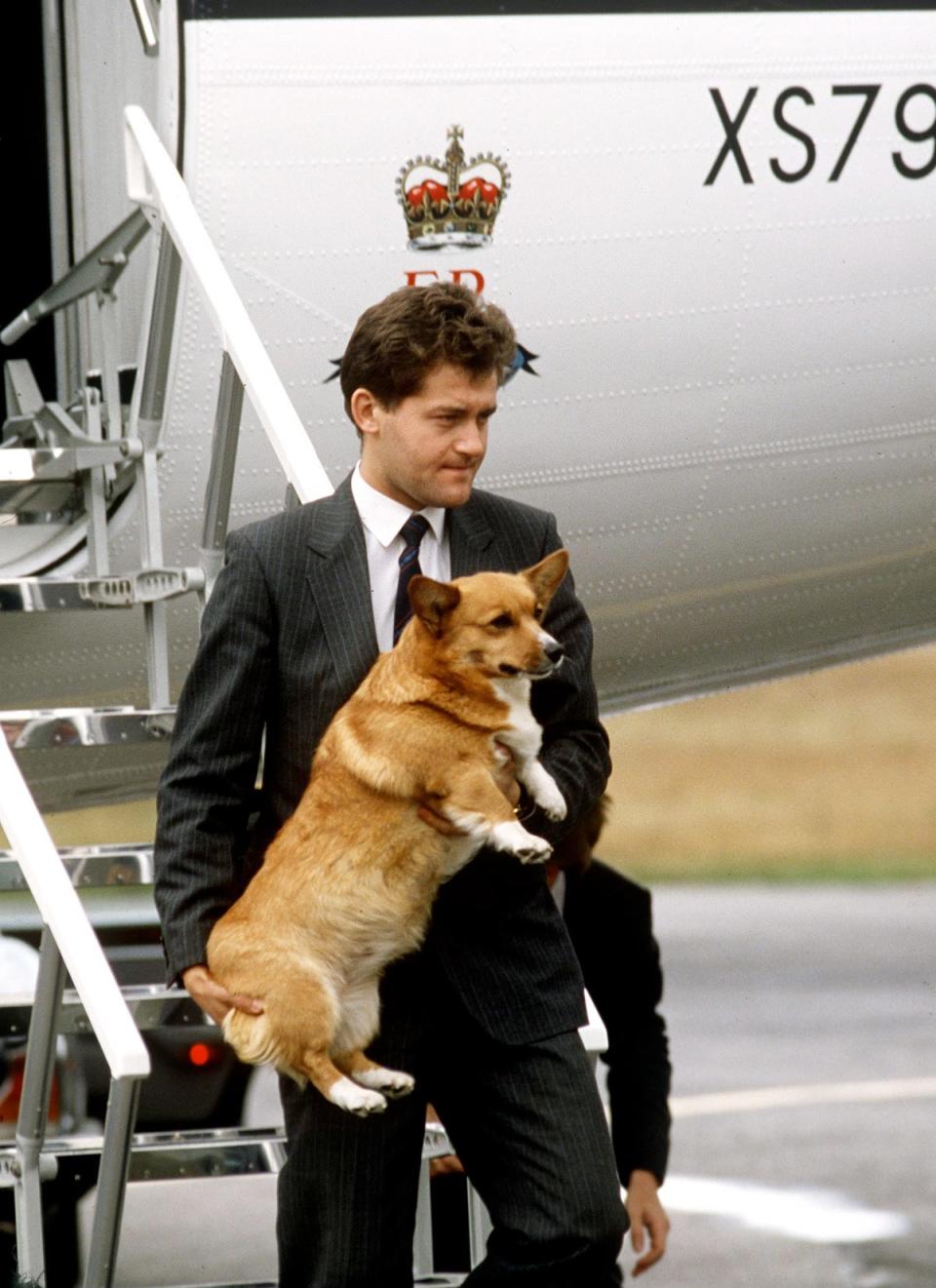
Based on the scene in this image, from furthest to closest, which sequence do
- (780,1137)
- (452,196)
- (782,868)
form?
1. (782,868)
2. (780,1137)
3. (452,196)

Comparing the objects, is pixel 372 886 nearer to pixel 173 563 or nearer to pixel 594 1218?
pixel 594 1218

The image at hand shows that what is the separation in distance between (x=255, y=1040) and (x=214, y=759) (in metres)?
0.42

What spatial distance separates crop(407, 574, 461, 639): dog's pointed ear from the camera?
105 inches

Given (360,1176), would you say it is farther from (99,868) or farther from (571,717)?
(99,868)

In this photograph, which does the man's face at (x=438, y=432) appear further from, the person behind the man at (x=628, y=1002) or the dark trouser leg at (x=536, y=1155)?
the person behind the man at (x=628, y=1002)

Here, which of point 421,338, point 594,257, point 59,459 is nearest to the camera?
point 421,338

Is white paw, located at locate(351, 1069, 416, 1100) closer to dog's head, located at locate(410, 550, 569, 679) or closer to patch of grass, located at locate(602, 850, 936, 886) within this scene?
dog's head, located at locate(410, 550, 569, 679)

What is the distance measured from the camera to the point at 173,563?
4.86 m

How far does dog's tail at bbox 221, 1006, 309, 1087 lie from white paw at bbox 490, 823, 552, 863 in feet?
1.34

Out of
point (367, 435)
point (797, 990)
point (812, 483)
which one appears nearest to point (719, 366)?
point (812, 483)

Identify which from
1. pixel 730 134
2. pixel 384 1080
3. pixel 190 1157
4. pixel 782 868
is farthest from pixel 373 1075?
pixel 782 868

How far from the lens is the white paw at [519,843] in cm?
262

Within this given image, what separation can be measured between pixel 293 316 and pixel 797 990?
10.9m

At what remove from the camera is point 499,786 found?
2.80m
